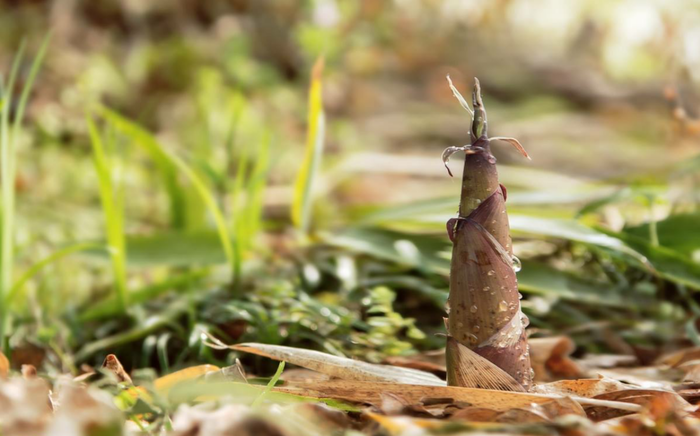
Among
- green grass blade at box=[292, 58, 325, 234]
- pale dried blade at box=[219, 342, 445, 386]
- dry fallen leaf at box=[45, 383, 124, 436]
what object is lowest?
dry fallen leaf at box=[45, 383, 124, 436]

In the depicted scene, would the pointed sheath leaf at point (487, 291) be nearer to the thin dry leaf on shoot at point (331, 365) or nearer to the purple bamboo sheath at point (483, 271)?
the purple bamboo sheath at point (483, 271)

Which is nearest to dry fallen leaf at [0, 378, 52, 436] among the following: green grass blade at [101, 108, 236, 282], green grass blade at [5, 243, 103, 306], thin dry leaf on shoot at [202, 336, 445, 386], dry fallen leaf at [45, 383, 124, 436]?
dry fallen leaf at [45, 383, 124, 436]

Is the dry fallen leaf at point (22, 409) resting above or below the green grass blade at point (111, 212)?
below

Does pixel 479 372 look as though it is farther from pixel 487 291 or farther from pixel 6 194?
pixel 6 194

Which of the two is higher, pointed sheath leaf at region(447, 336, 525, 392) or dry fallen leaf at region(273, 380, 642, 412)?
pointed sheath leaf at region(447, 336, 525, 392)

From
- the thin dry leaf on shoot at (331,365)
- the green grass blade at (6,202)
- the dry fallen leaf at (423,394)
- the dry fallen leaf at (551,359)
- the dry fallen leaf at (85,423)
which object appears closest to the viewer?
the dry fallen leaf at (85,423)

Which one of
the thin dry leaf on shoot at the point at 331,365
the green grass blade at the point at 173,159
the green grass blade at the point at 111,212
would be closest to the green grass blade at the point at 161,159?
the green grass blade at the point at 173,159

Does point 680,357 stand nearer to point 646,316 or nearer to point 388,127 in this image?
point 646,316

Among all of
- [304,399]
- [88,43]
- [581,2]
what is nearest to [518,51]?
[581,2]

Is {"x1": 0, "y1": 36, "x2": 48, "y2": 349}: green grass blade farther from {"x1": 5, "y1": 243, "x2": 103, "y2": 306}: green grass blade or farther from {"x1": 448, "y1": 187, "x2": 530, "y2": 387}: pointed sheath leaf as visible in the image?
{"x1": 448, "y1": 187, "x2": 530, "y2": 387}: pointed sheath leaf
